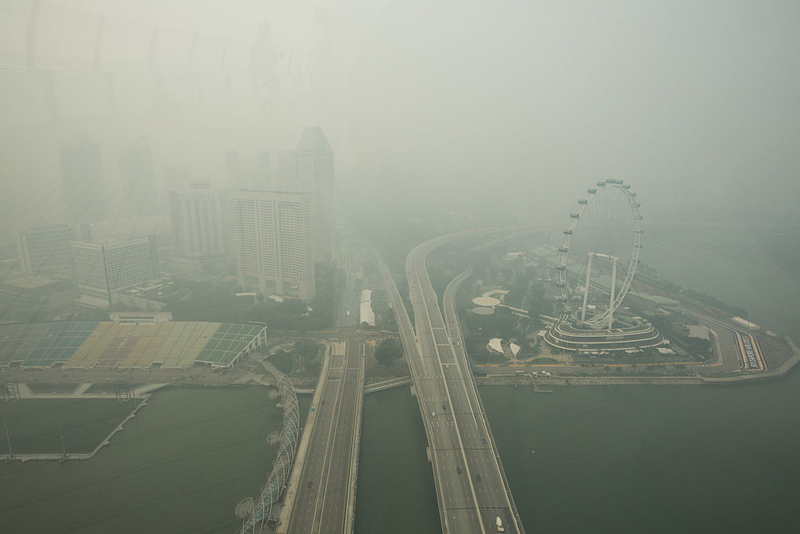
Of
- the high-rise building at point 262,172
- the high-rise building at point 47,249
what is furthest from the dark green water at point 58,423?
the high-rise building at point 262,172

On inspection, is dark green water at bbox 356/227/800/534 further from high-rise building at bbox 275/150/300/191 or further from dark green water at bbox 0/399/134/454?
high-rise building at bbox 275/150/300/191

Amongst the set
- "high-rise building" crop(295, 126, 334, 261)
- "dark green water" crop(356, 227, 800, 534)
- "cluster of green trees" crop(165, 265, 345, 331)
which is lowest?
"dark green water" crop(356, 227, 800, 534)

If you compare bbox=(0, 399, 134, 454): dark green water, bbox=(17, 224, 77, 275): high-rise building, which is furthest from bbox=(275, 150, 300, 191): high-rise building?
bbox=(0, 399, 134, 454): dark green water

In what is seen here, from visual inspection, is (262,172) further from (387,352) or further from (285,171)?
(387,352)

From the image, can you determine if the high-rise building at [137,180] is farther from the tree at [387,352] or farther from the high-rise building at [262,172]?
the tree at [387,352]

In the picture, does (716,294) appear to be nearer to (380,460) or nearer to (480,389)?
(480,389)

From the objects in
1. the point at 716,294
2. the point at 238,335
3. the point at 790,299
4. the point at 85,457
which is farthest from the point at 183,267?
the point at 790,299

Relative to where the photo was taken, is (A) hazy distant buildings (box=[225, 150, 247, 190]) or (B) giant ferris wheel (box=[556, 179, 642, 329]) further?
(A) hazy distant buildings (box=[225, 150, 247, 190])
